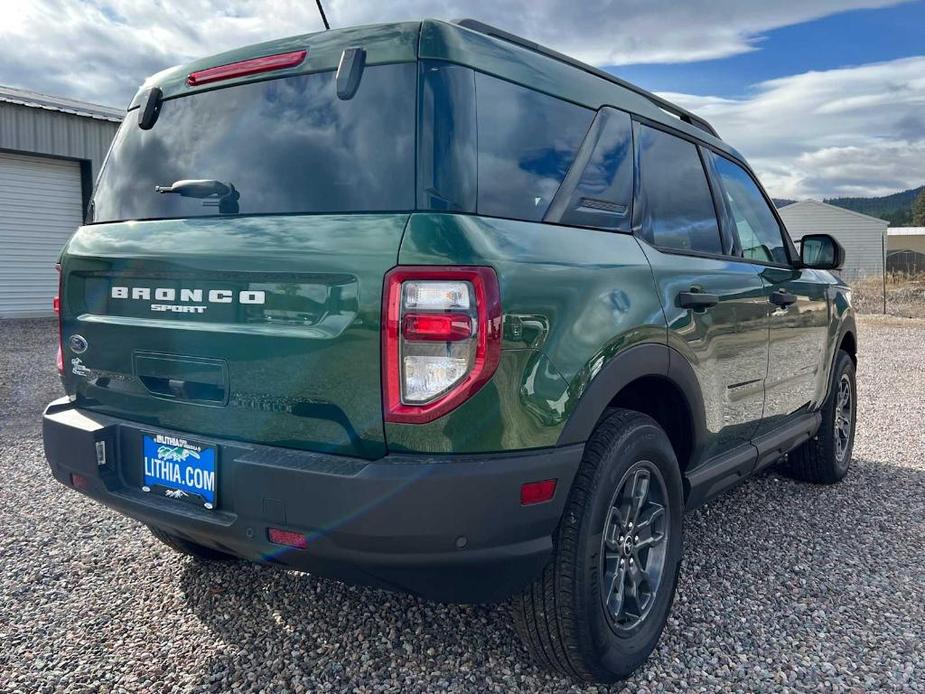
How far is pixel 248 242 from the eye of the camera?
7.07 feet

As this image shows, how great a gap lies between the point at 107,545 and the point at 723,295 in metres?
2.92

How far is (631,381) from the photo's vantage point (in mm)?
2385

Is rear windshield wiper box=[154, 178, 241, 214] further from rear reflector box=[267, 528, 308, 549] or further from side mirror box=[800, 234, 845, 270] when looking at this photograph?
side mirror box=[800, 234, 845, 270]

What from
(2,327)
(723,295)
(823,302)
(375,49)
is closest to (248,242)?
(375,49)

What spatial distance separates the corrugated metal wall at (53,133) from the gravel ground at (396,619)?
12.0 m

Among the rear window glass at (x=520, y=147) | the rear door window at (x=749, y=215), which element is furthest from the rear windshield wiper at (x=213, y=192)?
the rear door window at (x=749, y=215)

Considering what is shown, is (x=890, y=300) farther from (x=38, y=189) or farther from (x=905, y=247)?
(x=905, y=247)

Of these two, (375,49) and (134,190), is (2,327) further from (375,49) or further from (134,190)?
(375,49)

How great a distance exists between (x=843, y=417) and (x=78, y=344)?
442 centimetres

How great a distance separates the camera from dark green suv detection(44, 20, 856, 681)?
6.34 ft

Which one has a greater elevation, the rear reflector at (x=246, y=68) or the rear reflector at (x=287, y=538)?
the rear reflector at (x=246, y=68)

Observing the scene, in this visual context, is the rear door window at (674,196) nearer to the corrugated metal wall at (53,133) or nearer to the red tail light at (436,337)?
the red tail light at (436,337)

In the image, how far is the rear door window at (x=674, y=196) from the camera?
2811mm

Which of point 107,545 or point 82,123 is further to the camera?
point 82,123
